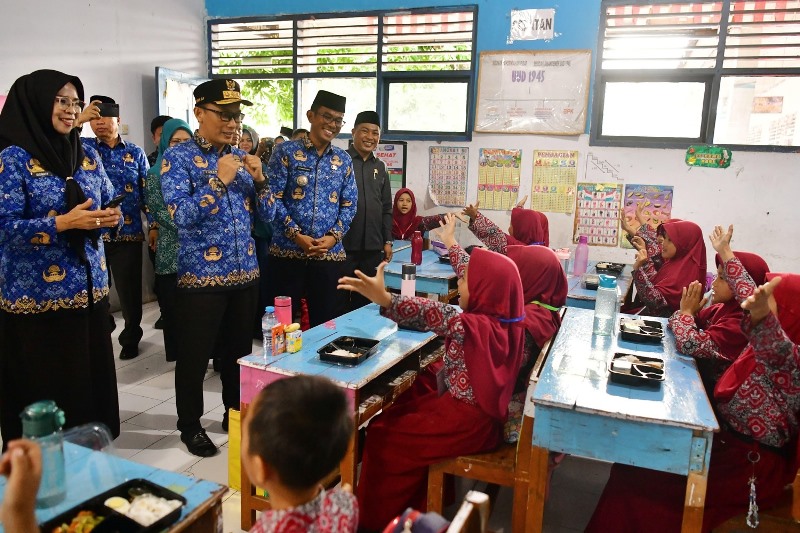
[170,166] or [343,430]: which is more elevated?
[170,166]

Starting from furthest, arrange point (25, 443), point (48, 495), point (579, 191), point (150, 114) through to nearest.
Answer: point (150, 114) → point (579, 191) → point (48, 495) → point (25, 443)

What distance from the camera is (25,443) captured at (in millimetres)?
1105

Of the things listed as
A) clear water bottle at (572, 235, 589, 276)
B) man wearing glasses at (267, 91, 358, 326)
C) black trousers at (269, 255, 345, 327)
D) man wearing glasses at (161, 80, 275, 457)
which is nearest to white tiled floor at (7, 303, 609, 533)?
man wearing glasses at (161, 80, 275, 457)

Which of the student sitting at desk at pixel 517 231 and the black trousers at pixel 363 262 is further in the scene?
the student sitting at desk at pixel 517 231

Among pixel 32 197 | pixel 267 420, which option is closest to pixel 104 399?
pixel 32 197

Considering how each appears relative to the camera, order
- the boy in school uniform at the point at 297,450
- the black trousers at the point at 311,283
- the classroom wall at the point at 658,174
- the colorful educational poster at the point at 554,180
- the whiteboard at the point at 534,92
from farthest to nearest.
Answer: the colorful educational poster at the point at 554,180 → the whiteboard at the point at 534,92 → the classroom wall at the point at 658,174 → the black trousers at the point at 311,283 → the boy in school uniform at the point at 297,450

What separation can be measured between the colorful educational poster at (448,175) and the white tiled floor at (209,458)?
273 centimetres

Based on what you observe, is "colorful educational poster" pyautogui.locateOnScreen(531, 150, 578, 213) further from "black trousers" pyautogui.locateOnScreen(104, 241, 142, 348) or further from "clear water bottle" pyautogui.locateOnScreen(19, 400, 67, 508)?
"clear water bottle" pyautogui.locateOnScreen(19, 400, 67, 508)

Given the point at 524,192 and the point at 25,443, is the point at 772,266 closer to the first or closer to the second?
the point at 524,192

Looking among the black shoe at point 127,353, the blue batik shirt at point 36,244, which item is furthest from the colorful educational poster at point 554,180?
the blue batik shirt at point 36,244

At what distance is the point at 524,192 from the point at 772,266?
211cm

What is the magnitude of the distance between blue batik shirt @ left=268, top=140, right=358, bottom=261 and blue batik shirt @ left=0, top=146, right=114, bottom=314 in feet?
3.71

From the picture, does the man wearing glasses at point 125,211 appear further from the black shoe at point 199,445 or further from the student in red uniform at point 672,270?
the student in red uniform at point 672,270

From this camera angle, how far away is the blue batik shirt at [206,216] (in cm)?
265
